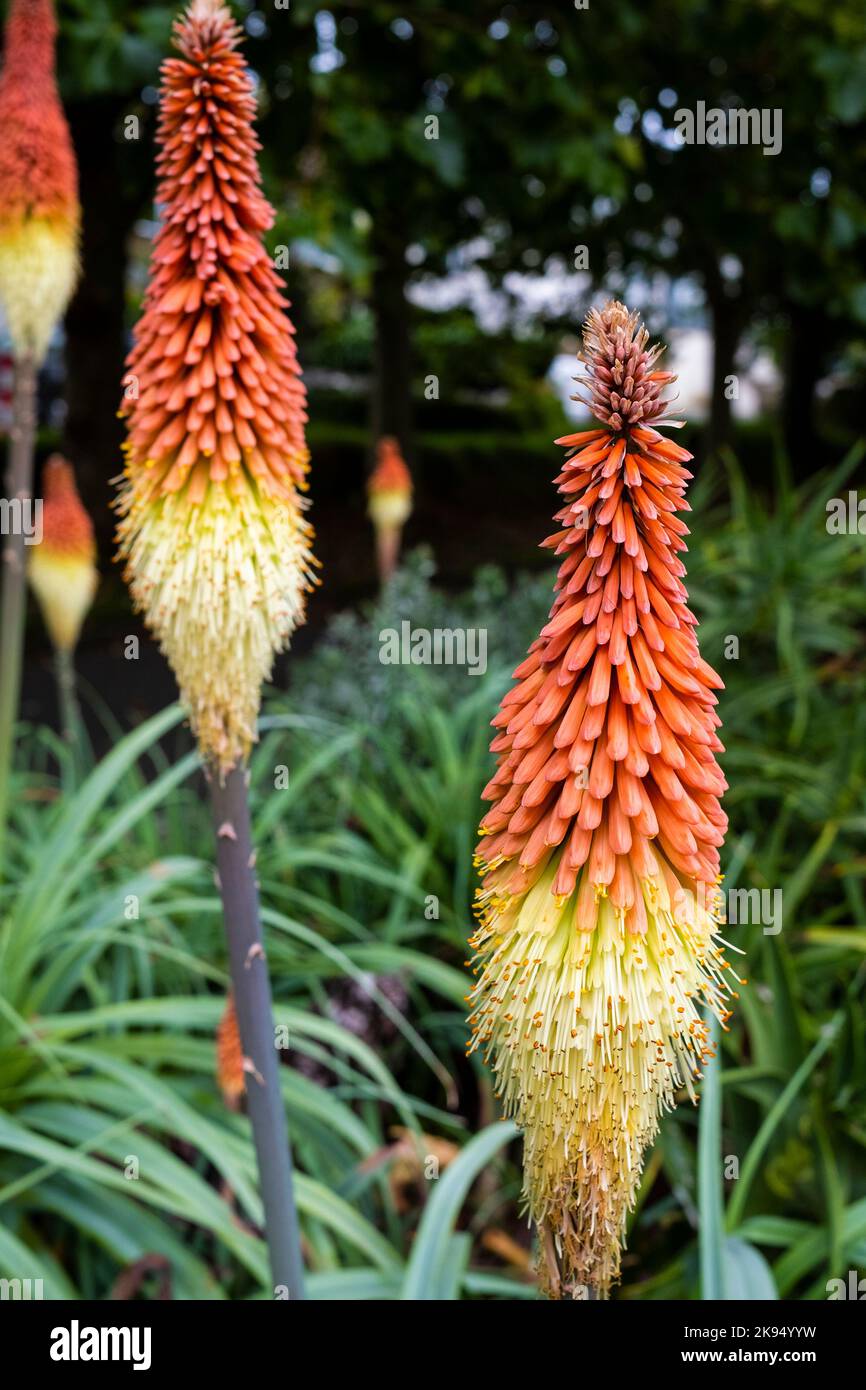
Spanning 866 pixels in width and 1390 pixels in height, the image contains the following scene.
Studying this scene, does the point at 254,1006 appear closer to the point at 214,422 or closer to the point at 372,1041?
the point at 214,422

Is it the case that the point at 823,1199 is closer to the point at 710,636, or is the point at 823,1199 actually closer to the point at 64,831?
the point at 64,831

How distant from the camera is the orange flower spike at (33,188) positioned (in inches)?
101

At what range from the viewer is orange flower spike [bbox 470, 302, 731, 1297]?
0.87 m

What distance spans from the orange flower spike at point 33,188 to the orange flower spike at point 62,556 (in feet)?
3.44

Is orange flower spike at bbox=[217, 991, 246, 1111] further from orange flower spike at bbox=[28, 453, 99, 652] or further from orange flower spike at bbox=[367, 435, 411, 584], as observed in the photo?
orange flower spike at bbox=[367, 435, 411, 584]

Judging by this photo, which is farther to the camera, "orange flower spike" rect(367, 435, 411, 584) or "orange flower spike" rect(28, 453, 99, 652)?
"orange flower spike" rect(367, 435, 411, 584)

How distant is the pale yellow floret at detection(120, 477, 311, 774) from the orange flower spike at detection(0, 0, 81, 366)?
5.11ft

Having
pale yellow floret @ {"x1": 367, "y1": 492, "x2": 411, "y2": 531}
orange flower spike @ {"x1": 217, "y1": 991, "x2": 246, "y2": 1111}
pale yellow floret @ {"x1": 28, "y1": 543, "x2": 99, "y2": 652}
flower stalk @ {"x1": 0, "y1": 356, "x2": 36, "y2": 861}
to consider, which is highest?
pale yellow floret @ {"x1": 367, "y1": 492, "x2": 411, "y2": 531}

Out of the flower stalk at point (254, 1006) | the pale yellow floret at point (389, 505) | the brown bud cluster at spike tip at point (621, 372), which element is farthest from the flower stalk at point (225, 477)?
the pale yellow floret at point (389, 505)

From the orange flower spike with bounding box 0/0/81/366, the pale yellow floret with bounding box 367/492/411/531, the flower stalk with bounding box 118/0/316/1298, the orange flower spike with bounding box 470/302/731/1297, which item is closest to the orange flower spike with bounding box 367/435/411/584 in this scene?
the pale yellow floret with bounding box 367/492/411/531

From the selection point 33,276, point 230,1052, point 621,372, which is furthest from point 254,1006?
point 33,276

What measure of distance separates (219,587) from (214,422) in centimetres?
20

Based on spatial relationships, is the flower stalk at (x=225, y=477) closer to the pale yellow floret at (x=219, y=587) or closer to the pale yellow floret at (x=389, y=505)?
the pale yellow floret at (x=219, y=587)

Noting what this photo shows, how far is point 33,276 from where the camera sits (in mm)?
2871
